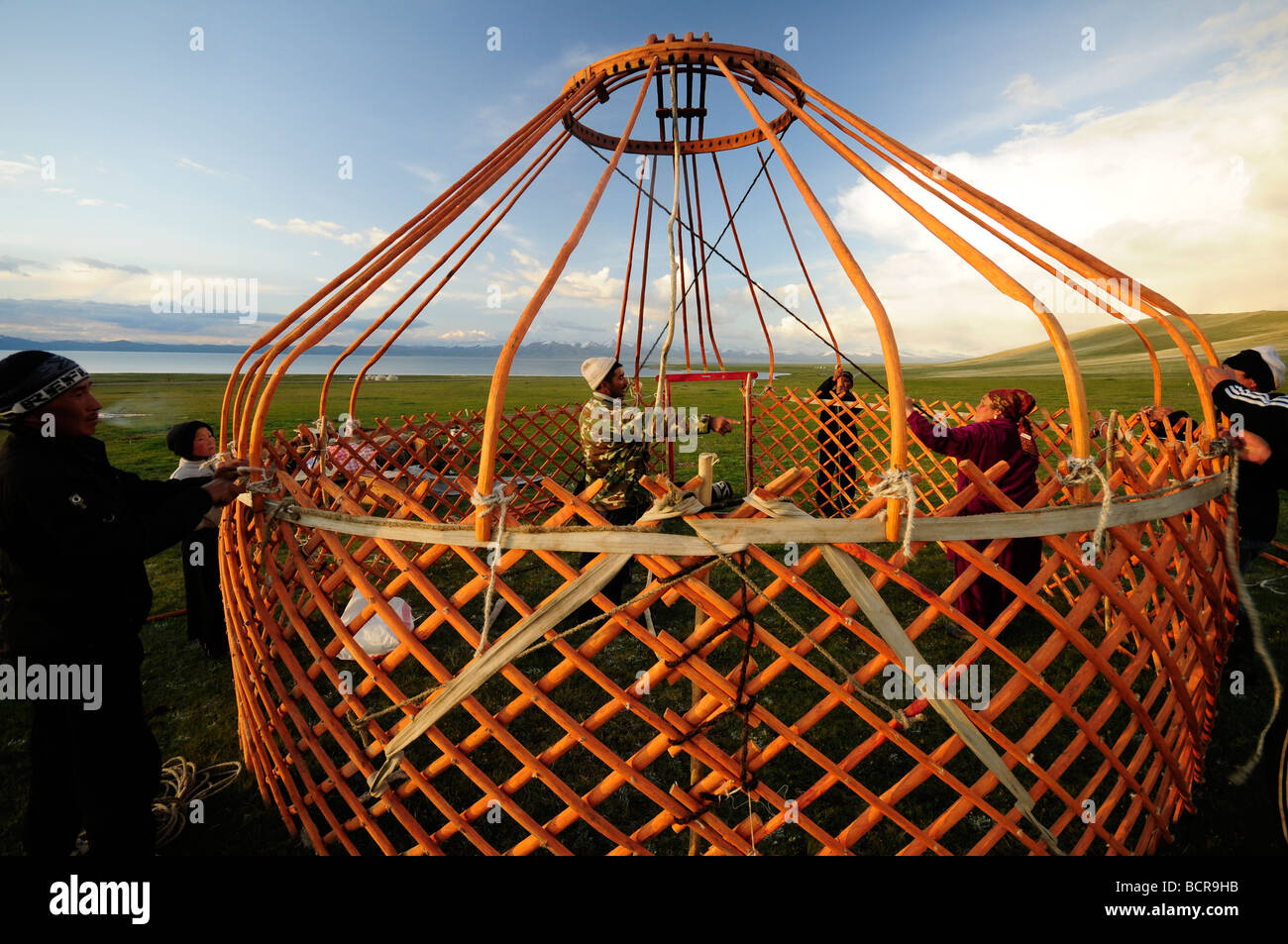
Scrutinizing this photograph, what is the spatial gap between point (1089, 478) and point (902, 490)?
1.74ft

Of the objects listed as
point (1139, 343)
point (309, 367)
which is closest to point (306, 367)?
point (309, 367)

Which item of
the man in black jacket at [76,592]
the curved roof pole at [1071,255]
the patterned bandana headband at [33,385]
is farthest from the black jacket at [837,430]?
the patterned bandana headband at [33,385]

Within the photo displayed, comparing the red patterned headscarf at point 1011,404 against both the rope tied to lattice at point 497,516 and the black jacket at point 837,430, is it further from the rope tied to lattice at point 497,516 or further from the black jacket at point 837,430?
the rope tied to lattice at point 497,516

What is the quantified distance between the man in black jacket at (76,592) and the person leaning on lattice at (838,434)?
4240mm

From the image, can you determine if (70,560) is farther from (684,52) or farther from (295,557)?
(684,52)

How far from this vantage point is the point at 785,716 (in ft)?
7.70

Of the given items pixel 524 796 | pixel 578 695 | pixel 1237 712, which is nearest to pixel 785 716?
pixel 578 695

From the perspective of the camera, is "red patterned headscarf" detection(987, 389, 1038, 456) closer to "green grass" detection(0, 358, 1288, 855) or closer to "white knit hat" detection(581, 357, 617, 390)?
"green grass" detection(0, 358, 1288, 855)

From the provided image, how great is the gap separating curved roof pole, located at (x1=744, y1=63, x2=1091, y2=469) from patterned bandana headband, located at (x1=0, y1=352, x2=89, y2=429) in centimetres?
187

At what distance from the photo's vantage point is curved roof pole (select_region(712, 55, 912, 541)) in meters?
1.10

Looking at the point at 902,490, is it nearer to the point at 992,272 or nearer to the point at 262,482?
the point at 992,272

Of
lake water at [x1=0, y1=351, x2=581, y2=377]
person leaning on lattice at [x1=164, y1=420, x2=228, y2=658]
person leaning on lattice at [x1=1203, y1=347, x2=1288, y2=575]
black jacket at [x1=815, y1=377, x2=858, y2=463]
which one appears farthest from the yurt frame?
lake water at [x1=0, y1=351, x2=581, y2=377]

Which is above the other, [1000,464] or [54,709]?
[1000,464]
